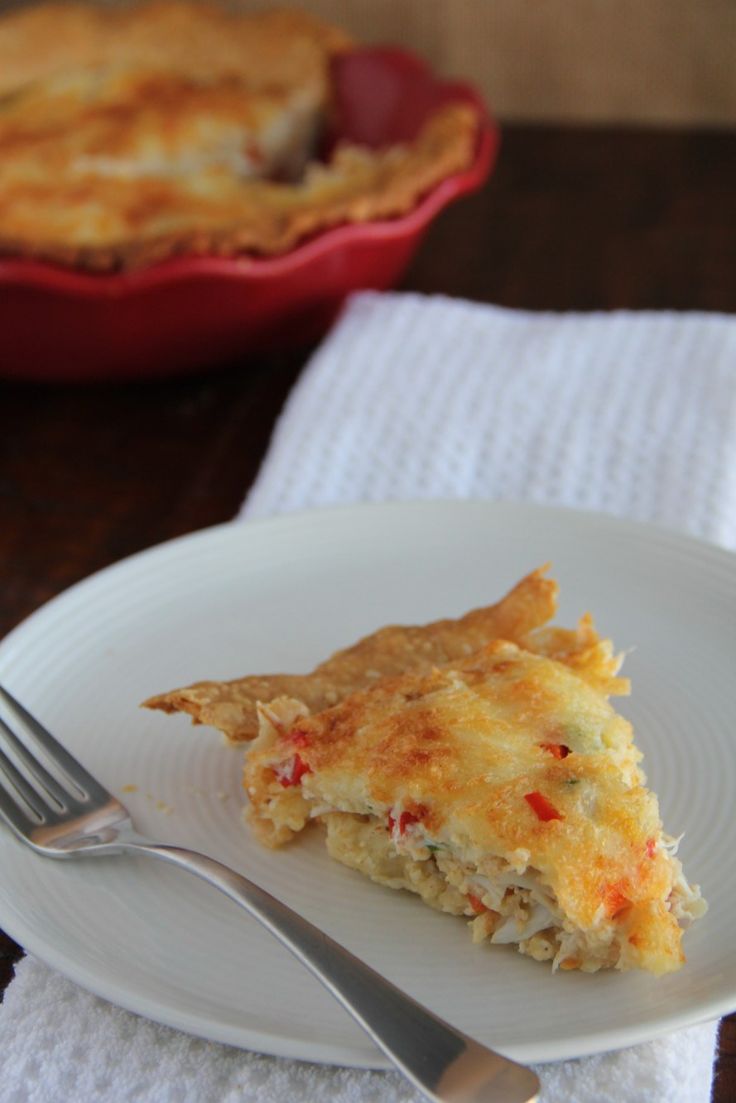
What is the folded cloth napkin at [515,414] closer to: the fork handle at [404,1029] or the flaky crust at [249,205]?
the flaky crust at [249,205]

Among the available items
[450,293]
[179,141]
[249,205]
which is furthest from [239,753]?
[179,141]

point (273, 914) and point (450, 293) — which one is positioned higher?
point (273, 914)

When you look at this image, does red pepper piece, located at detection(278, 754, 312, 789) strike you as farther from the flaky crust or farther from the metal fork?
the flaky crust

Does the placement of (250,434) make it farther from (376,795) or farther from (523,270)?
(376,795)

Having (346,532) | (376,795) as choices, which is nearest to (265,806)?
(376,795)

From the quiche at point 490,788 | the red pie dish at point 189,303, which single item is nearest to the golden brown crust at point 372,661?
the quiche at point 490,788

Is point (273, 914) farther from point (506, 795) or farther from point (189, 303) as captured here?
point (189, 303)
